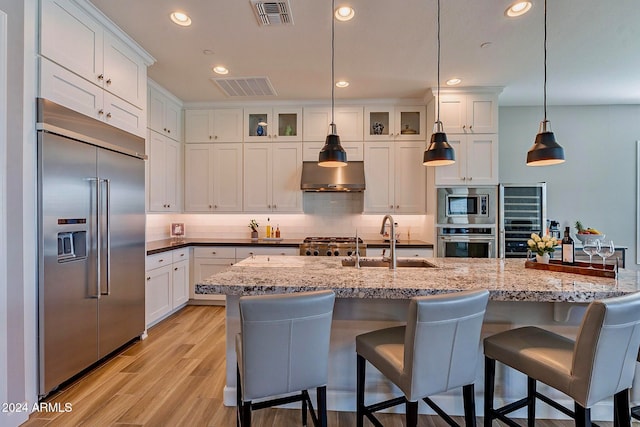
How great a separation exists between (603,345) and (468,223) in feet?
8.84

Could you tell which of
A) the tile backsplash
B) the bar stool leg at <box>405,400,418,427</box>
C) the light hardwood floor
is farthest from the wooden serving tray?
the tile backsplash

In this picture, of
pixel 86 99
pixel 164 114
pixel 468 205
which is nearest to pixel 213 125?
pixel 164 114

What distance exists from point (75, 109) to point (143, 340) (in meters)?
2.21

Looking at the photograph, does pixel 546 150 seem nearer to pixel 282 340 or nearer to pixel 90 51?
pixel 282 340

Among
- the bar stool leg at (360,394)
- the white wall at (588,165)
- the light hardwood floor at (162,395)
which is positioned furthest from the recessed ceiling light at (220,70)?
the white wall at (588,165)

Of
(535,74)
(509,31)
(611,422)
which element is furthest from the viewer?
(535,74)

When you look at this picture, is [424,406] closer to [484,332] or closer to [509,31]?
[484,332]

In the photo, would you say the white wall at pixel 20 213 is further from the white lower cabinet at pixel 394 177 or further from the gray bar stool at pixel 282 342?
the white lower cabinet at pixel 394 177

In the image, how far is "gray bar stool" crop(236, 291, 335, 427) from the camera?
4.37 ft

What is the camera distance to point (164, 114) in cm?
407

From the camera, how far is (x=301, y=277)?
71.5 inches

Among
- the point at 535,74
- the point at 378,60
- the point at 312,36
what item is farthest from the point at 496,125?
the point at 312,36

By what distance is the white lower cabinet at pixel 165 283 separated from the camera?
3.39m

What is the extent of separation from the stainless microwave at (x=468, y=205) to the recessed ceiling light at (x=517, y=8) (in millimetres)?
1923
